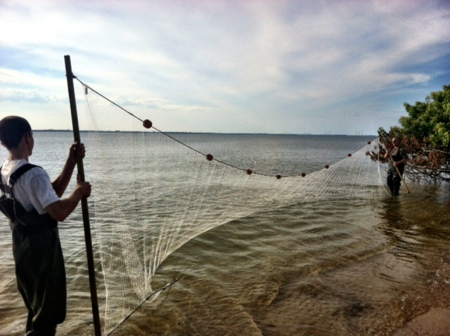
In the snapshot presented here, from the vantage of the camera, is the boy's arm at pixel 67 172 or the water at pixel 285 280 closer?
the boy's arm at pixel 67 172

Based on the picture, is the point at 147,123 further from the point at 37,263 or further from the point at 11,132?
the point at 37,263

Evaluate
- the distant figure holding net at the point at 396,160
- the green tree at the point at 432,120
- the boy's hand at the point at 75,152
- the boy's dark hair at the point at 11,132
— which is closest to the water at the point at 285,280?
the boy's hand at the point at 75,152

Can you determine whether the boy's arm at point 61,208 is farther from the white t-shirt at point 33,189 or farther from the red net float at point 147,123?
the red net float at point 147,123

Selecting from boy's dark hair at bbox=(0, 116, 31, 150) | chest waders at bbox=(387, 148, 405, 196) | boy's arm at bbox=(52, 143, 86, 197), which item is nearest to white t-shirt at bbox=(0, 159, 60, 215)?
boy's dark hair at bbox=(0, 116, 31, 150)

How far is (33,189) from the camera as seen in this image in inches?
87.7

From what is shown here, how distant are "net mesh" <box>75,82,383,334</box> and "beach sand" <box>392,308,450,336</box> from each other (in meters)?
3.42

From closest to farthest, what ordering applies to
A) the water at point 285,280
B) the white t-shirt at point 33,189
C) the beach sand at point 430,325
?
the white t-shirt at point 33,189
the beach sand at point 430,325
the water at point 285,280

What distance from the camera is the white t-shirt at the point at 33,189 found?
2.21 metres

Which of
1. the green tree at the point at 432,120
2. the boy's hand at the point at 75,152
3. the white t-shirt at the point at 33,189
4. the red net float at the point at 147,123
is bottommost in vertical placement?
the white t-shirt at the point at 33,189

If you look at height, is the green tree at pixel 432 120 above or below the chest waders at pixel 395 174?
above

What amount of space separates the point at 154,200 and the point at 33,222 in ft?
30.6

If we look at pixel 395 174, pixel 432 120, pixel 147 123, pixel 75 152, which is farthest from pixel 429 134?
pixel 75 152

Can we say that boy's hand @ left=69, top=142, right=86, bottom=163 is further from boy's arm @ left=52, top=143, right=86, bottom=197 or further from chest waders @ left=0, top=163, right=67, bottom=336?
chest waders @ left=0, top=163, right=67, bottom=336

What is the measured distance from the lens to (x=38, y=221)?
237 centimetres
